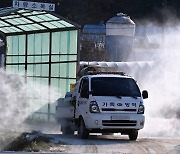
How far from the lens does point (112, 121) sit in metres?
19.5

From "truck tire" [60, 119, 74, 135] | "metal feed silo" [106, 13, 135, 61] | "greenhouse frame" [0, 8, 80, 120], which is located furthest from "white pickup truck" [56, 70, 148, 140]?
"metal feed silo" [106, 13, 135, 61]

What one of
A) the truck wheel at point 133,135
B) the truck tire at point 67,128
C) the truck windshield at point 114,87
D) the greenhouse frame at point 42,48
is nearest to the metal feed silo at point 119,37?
the greenhouse frame at point 42,48

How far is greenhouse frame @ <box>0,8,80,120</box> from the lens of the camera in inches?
1128

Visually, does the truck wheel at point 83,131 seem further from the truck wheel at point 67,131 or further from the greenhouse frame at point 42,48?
the greenhouse frame at point 42,48

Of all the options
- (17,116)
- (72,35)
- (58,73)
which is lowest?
(17,116)

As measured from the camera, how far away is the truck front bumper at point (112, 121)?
19.4 m

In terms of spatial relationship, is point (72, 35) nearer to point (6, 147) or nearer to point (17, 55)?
point (17, 55)

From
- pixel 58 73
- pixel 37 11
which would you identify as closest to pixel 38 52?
pixel 58 73

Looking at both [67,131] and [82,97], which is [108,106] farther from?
[67,131]

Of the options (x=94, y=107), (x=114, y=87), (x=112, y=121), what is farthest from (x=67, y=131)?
(x=112, y=121)

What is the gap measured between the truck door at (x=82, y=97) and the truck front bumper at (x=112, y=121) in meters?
0.57

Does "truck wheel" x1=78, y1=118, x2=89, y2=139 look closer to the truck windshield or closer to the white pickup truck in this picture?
the white pickup truck

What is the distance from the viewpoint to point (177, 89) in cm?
3516

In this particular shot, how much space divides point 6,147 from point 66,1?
56.3 meters
